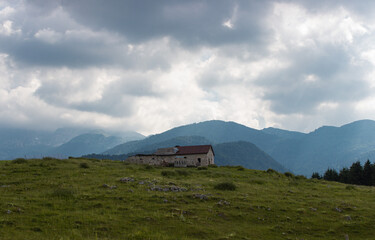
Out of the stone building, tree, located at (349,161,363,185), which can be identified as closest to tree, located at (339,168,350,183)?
tree, located at (349,161,363,185)

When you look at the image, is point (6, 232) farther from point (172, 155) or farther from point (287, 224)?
point (172, 155)

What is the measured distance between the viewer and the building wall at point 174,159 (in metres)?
78.8

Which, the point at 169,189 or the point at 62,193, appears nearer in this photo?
the point at 62,193

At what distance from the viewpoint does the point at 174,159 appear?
80.9 meters

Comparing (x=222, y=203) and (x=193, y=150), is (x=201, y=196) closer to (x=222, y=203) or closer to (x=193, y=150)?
(x=222, y=203)

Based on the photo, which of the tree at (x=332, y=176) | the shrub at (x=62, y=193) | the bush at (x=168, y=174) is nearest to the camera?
the shrub at (x=62, y=193)

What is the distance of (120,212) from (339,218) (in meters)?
18.4

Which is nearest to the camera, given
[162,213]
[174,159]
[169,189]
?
[162,213]

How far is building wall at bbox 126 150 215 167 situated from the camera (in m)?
78.8

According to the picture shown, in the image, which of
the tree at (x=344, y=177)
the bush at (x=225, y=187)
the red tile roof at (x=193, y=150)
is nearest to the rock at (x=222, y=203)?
the bush at (x=225, y=187)

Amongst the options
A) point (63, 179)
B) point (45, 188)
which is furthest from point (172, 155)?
point (45, 188)

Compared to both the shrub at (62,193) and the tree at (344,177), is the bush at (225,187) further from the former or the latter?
the tree at (344,177)

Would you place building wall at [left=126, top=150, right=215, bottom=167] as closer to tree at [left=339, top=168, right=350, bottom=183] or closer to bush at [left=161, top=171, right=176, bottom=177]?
bush at [left=161, top=171, right=176, bottom=177]

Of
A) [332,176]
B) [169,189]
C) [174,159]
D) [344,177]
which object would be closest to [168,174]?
[169,189]
